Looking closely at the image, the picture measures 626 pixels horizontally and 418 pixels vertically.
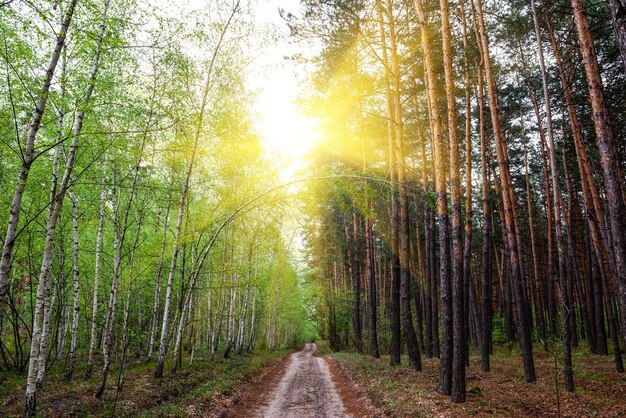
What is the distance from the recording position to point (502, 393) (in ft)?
30.1

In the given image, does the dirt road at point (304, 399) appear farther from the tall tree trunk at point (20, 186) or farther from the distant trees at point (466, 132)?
the tall tree trunk at point (20, 186)

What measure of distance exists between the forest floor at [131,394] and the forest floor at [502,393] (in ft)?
15.9

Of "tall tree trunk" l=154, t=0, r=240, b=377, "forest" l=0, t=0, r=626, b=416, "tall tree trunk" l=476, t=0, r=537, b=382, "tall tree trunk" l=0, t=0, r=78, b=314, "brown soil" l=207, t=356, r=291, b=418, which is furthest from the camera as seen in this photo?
"tall tree trunk" l=154, t=0, r=240, b=377

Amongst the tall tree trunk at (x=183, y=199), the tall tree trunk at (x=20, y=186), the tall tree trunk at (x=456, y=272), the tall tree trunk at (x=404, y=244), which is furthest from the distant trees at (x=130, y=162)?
the tall tree trunk at (x=456, y=272)

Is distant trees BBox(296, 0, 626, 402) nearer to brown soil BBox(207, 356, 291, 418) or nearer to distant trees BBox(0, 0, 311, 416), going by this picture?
distant trees BBox(0, 0, 311, 416)

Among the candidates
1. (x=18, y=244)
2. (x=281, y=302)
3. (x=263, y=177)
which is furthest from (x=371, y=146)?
(x=281, y=302)

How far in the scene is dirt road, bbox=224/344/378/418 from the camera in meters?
9.09

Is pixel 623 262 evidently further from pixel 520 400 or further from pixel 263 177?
pixel 263 177

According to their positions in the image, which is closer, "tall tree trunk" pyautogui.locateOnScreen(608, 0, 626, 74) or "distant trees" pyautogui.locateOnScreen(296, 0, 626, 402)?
"tall tree trunk" pyautogui.locateOnScreen(608, 0, 626, 74)

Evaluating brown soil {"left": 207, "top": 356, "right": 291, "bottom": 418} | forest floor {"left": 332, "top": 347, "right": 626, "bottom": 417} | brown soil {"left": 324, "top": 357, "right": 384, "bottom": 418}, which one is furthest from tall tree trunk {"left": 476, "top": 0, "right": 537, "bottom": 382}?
brown soil {"left": 207, "top": 356, "right": 291, "bottom": 418}

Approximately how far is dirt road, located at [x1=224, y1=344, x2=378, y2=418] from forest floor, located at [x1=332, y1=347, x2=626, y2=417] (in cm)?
51

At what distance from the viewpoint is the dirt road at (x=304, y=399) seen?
9.09 metres

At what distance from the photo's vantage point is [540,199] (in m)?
29.3

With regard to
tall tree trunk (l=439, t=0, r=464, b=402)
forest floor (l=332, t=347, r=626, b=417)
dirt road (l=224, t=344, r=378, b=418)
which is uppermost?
tall tree trunk (l=439, t=0, r=464, b=402)
